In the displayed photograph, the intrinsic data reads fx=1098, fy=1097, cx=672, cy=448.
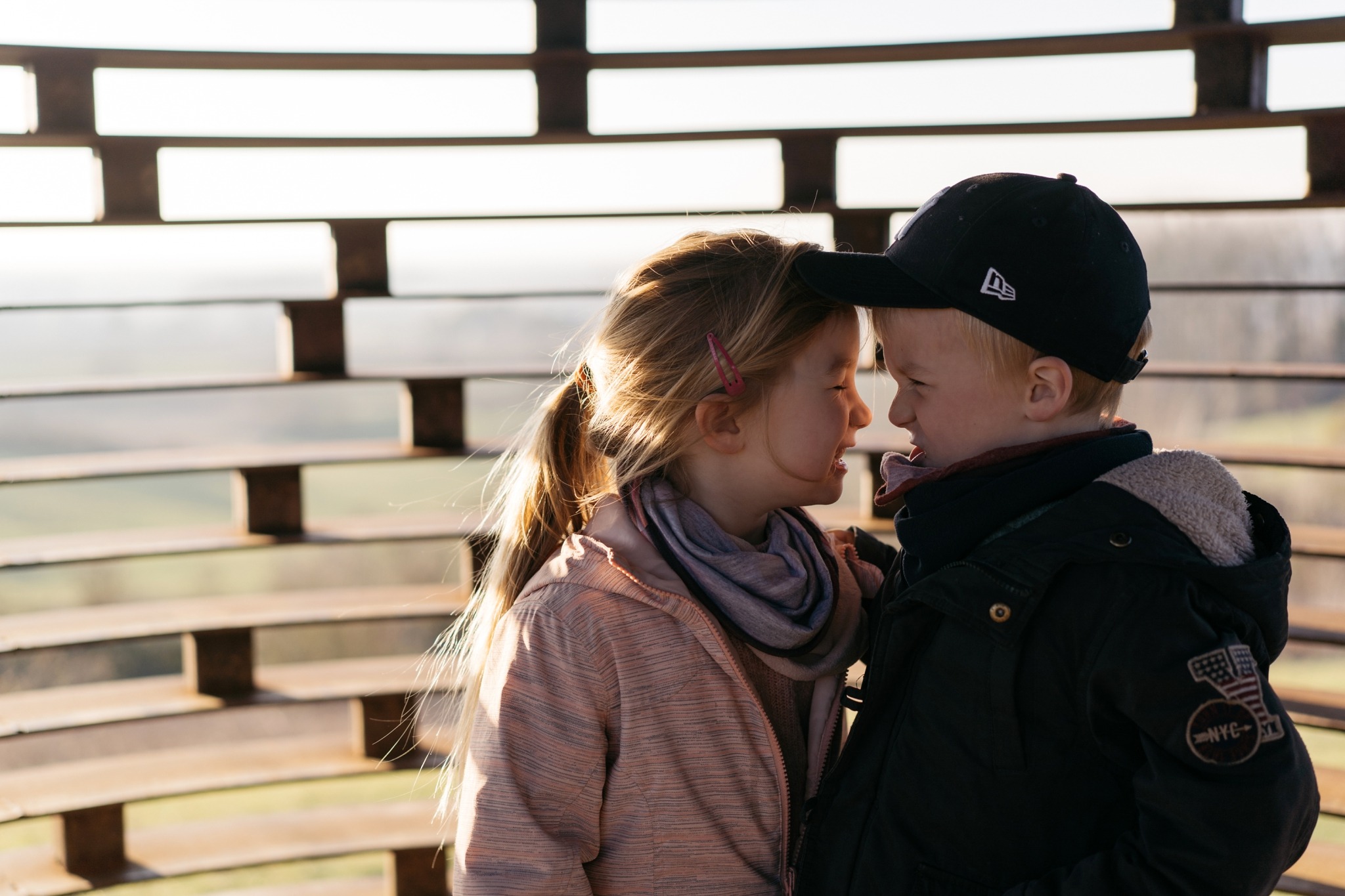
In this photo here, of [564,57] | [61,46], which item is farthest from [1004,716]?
[61,46]

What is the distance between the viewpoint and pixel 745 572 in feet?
4.26

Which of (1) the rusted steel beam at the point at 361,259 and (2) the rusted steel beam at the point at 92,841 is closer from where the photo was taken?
(2) the rusted steel beam at the point at 92,841

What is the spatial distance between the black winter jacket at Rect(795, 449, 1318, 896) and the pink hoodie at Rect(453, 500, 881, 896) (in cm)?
15

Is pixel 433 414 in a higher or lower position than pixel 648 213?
lower

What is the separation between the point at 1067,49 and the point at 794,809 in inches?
76.7

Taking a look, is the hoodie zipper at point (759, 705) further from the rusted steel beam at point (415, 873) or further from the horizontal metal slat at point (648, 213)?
the rusted steel beam at point (415, 873)

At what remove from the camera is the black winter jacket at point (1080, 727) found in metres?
0.93

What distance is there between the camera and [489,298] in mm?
2777

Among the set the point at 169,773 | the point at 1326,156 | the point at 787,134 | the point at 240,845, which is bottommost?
the point at 240,845

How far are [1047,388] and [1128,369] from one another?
0.28 ft

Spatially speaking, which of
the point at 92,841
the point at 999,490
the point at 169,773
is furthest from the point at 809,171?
the point at 92,841

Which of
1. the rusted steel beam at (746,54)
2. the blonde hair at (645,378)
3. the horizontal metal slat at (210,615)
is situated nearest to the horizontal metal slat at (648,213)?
the rusted steel beam at (746,54)

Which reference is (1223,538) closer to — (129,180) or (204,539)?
(204,539)

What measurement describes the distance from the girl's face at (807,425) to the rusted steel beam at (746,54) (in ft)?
A: 4.76
